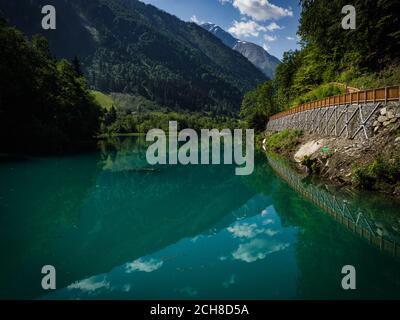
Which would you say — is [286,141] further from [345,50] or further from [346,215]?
[346,215]

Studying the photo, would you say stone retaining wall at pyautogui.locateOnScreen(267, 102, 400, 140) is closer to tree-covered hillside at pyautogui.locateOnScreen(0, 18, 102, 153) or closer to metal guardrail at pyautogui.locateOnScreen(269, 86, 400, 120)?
metal guardrail at pyautogui.locateOnScreen(269, 86, 400, 120)

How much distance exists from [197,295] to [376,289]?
515 cm

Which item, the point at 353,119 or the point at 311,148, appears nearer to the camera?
the point at 353,119

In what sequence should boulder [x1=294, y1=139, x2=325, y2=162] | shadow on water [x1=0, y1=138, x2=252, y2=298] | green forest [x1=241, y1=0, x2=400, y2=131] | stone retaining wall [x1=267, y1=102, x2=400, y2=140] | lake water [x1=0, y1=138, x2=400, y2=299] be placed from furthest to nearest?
green forest [x1=241, y1=0, x2=400, y2=131]
boulder [x1=294, y1=139, x2=325, y2=162]
stone retaining wall [x1=267, y1=102, x2=400, y2=140]
shadow on water [x1=0, y1=138, x2=252, y2=298]
lake water [x1=0, y1=138, x2=400, y2=299]

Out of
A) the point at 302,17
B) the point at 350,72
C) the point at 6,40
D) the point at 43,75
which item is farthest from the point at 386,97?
the point at 43,75

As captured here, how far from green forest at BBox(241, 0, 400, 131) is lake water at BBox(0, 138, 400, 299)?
22.2 m

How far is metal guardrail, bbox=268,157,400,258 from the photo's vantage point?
42.2ft

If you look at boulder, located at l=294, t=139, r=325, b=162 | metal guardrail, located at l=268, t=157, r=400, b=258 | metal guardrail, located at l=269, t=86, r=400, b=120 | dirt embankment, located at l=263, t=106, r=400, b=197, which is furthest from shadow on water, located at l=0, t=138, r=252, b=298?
metal guardrail, located at l=269, t=86, r=400, b=120

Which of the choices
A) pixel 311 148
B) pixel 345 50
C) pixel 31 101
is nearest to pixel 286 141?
pixel 311 148

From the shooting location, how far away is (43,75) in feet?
188

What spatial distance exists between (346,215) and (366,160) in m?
6.51

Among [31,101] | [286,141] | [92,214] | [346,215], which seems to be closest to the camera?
[346,215]

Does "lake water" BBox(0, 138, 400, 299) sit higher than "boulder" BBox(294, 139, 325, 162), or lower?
lower

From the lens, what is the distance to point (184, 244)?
14.6m
